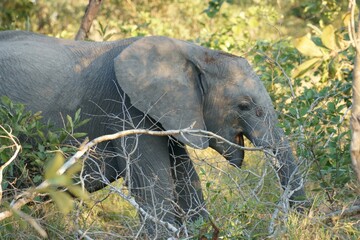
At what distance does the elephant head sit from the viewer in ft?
16.1

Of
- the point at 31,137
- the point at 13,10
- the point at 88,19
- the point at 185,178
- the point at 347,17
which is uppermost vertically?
the point at 347,17

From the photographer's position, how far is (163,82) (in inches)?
196

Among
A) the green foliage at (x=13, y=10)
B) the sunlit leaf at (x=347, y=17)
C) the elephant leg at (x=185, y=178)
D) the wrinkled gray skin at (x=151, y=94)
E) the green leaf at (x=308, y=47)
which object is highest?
the green leaf at (x=308, y=47)

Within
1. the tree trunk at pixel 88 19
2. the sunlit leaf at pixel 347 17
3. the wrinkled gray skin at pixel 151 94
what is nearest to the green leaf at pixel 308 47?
the sunlit leaf at pixel 347 17

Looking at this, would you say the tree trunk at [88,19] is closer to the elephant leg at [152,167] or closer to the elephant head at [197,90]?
the elephant head at [197,90]

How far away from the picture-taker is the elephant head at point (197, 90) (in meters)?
4.91

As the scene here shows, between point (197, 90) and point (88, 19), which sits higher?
point (197, 90)

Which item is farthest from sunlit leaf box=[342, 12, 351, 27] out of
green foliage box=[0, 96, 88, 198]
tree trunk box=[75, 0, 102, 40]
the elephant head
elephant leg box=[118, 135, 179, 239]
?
tree trunk box=[75, 0, 102, 40]

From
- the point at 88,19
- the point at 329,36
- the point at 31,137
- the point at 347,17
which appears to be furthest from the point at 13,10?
the point at 329,36

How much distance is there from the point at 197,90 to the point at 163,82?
0.21m

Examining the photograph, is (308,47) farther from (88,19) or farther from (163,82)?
(88,19)

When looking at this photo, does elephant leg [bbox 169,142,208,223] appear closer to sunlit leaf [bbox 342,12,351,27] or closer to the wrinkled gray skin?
the wrinkled gray skin

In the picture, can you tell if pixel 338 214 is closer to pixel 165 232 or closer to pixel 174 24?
pixel 165 232

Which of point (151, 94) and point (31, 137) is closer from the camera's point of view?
point (31, 137)
